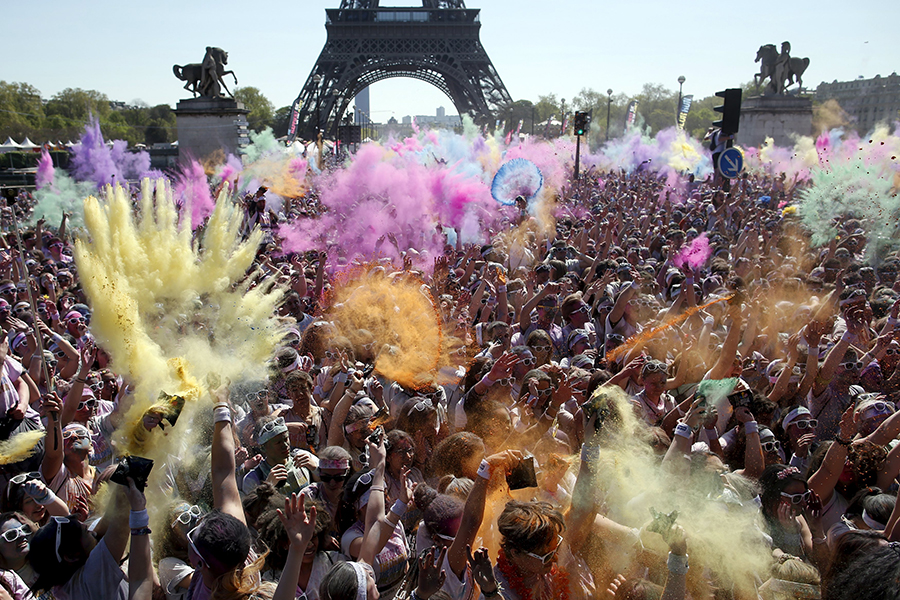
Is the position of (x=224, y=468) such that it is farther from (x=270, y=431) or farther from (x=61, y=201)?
(x=61, y=201)

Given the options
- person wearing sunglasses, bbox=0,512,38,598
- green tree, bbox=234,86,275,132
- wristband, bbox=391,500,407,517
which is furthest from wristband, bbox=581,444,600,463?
green tree, bbox=234,86,275,132

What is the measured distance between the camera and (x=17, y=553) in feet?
8.30

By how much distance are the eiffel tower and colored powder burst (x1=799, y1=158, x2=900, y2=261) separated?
3758 cm

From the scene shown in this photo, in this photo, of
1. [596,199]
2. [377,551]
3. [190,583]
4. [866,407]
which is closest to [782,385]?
[866,407]

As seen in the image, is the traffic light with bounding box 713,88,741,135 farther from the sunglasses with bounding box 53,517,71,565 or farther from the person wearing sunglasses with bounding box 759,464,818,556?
the sunglasses with bounding box 53,517,71,565

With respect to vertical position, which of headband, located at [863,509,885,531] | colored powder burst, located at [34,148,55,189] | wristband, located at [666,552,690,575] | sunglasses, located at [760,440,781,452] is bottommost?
headband, located at [863,509,885,531]

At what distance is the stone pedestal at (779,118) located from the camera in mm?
34469

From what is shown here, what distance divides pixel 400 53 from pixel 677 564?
180 ft

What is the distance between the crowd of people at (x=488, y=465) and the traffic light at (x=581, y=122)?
576 inches

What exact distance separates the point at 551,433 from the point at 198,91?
92.4ft

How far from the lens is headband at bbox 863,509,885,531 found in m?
2.85

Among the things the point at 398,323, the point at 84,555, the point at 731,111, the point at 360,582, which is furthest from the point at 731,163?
the point at 84,555

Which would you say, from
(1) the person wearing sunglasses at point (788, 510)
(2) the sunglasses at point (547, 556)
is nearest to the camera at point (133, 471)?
(2) the sunglasses at point (547, 556)

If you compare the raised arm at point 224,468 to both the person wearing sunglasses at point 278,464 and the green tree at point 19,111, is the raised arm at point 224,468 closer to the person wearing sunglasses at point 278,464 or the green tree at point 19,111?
the person wearing sunglasses at point 278,464
